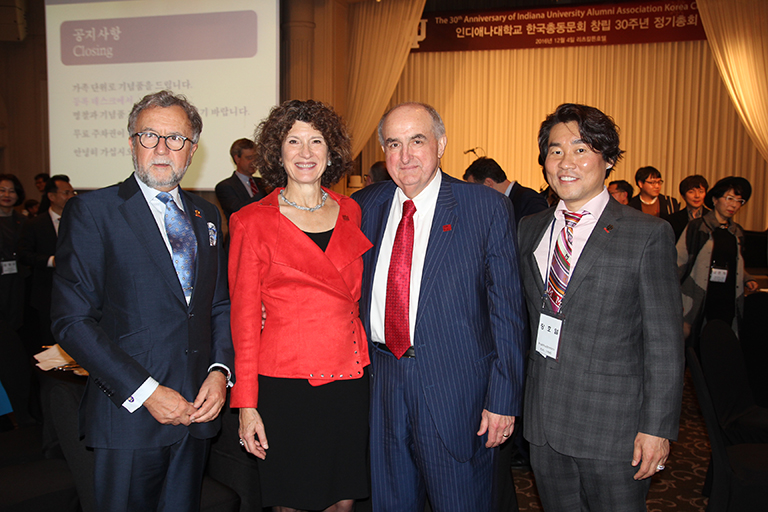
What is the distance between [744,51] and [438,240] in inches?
319

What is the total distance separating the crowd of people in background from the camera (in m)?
1.61

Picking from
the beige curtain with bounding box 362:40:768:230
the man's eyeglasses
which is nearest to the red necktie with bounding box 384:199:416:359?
the man's eyeglasses

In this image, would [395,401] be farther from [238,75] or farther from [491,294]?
[238,75]

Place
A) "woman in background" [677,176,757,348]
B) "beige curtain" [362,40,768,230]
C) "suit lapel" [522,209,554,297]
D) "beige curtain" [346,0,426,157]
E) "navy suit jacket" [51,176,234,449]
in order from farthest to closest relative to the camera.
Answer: "beige curtain" [362,40,768,230] → "beige curtain" [346,0,426,157] → "woman in background" [677,176,757,348] → "suit lapel" [522,209,554,297] → "navy suit jacket" [51,176,234,449]

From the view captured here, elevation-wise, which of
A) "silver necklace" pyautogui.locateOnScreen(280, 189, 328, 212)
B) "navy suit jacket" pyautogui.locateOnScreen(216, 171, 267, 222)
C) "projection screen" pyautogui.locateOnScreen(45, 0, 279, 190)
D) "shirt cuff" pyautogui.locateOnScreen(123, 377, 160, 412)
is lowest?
"shirt cuff" pyautogui.locateOnScreen(123, 377, 160, 412)

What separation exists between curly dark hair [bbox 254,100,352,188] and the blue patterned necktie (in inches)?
17.2

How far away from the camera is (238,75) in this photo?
21.0ft

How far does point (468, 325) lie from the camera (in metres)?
1.82

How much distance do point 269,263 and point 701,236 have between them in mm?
3662

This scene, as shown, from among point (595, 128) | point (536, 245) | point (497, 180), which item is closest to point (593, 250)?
point (536, 245)

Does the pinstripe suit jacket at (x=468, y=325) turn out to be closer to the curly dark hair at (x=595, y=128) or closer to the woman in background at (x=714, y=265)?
the curly dark hair at (x=595, y=128)

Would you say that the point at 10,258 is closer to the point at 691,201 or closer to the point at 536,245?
the point at 536,245

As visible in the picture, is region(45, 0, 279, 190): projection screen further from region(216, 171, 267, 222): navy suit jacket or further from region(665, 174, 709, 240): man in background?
region(665, 174, 709, 240): man in background

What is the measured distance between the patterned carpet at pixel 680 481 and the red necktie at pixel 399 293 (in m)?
1.75
